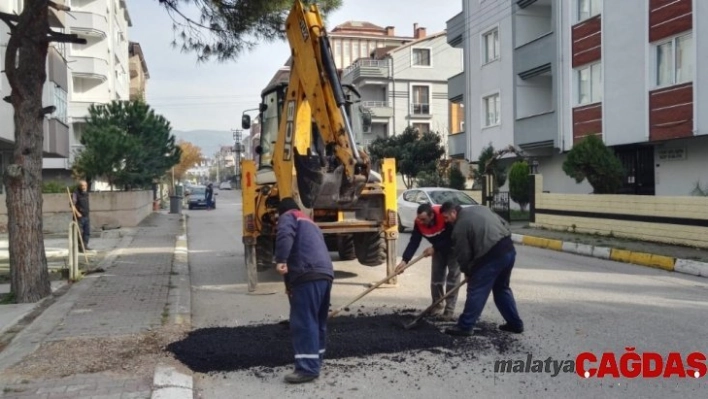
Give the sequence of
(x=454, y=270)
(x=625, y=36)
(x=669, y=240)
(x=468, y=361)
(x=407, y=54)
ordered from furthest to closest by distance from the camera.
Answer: (x=407, y=54) → (x=625, y=36) → (x=669, y=240) → (x=454, y=270) → (x=468, y=361)

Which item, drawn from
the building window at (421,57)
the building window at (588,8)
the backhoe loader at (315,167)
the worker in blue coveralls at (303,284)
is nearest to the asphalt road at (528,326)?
the worker in blue coveralls at (303,284)

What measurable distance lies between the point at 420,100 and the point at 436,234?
4402cm

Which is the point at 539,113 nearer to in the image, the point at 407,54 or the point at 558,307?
the point at 558,307

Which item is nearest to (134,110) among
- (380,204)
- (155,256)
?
(155,256)

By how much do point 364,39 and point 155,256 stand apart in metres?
53.2

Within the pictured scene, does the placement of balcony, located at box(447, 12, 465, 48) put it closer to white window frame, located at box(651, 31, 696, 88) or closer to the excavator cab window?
white window frame, located at box(651, 31, 696, 88)

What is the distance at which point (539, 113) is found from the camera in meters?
24.6

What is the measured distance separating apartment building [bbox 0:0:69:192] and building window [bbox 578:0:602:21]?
16194 mm

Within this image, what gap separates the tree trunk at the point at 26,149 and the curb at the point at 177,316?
1.96 metres

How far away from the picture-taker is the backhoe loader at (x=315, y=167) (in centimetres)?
806

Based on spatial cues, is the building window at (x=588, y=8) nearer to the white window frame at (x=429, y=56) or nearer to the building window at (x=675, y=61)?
the building window at (x=675, y=61)

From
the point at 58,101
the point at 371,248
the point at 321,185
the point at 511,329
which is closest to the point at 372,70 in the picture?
the point at 58,101

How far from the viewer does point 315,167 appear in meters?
8.55

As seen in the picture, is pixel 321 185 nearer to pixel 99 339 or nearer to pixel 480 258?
pixel 480 258
